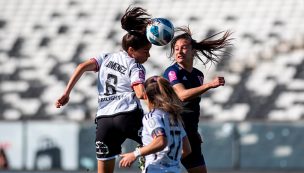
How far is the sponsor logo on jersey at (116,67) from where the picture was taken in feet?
10.8

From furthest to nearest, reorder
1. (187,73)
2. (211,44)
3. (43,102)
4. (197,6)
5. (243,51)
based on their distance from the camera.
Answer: (197,6)
(243,51)
(43,102)
(211,44)
(187,73)

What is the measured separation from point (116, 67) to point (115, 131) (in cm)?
59

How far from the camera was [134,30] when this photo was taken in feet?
11.2

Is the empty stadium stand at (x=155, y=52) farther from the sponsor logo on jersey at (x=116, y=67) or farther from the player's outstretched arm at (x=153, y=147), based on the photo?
the player's outstretched arm at (x=153, y=147)

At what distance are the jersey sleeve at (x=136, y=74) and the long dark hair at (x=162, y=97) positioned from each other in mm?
383

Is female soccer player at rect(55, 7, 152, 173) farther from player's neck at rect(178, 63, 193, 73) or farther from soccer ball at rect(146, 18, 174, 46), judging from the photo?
player's neck at rect(178, 63, 193, 73)

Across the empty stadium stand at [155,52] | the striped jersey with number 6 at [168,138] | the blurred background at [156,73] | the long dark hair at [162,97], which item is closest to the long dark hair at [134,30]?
the long dark hair at [162,97]

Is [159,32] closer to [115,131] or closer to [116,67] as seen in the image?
[116,67]

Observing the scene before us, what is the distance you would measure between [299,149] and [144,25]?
590 centimetres

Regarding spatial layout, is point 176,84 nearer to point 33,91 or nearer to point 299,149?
point 299,149

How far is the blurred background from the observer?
8008mm

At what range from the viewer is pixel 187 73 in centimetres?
362

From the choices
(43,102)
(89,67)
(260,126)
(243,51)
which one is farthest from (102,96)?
(243,51)

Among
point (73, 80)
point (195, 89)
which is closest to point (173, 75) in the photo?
point (195, 89)
